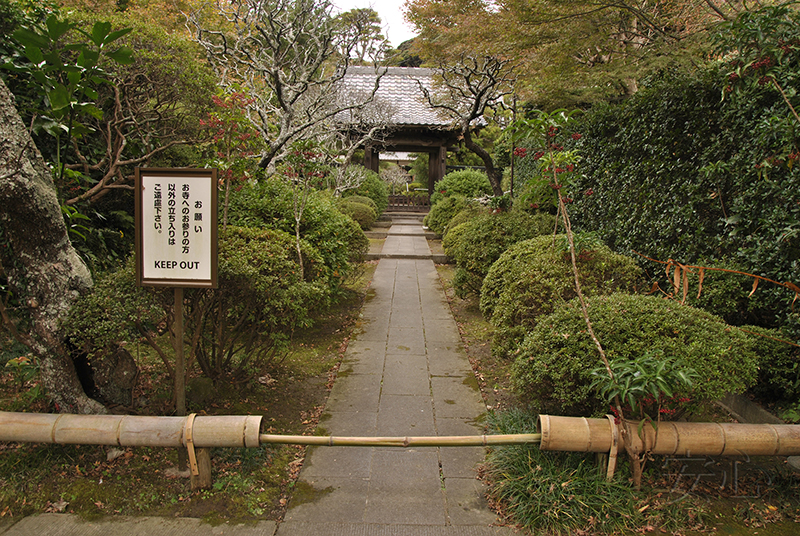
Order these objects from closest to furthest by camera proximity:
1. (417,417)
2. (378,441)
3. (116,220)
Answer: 1. (378,441)
2. (417,417)
3. (116,220)

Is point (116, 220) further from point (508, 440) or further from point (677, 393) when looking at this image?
point (677, 393)

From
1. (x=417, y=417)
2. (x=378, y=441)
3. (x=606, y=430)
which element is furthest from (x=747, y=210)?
(x=378, y=441)

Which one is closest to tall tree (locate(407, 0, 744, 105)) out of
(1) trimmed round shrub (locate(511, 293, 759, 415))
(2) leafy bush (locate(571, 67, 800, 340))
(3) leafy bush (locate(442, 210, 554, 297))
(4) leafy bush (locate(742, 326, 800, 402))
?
(2) leafy bush (locate(571, 67, 800, 340))

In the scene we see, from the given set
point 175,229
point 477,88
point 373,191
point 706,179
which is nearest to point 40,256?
point 175,229

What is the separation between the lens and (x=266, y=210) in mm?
5625

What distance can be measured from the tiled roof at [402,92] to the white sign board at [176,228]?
13.3m

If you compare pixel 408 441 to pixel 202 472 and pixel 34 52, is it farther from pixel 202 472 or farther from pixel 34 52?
pixel 34 52

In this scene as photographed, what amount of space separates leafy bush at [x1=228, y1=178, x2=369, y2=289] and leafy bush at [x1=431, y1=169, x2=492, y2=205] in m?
9.43

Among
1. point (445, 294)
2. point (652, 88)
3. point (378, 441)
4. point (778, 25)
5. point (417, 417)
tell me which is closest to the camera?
point (378, 441)

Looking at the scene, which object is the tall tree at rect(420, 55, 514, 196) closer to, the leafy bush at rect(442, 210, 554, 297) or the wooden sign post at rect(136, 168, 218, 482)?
the leafy bush at rect(442, 210, 554, 297)

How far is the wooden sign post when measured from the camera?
8.93 ft

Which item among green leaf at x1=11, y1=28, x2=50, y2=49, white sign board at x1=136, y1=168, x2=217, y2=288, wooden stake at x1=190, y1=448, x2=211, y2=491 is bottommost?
wooden stake at x1=190, y1=448, x2=211, y2=491

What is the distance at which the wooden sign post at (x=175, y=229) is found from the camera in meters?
Answer: 2.72

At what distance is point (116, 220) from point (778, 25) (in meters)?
6.33
